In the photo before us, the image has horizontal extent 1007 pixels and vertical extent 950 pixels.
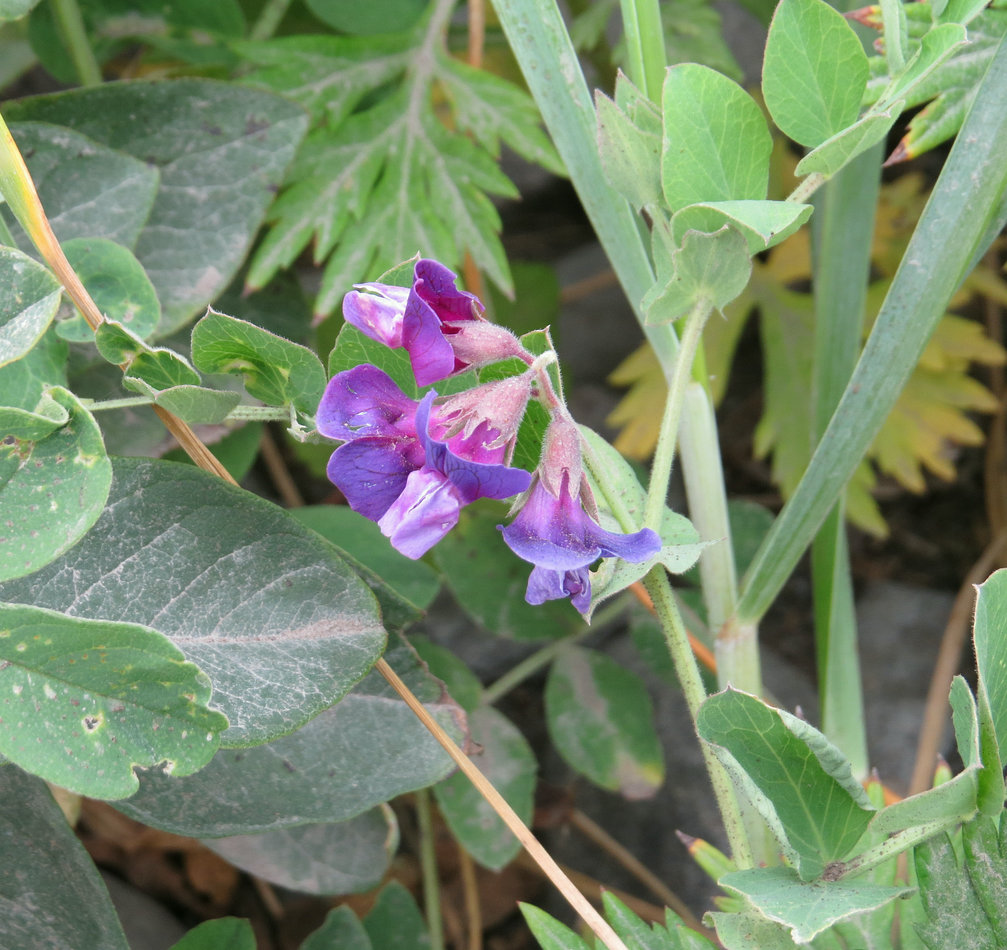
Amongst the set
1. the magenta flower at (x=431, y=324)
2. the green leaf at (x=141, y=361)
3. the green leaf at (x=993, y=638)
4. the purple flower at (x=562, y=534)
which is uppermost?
the magenta flower at (x=431, y=324)

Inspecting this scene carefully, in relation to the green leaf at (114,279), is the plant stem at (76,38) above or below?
above

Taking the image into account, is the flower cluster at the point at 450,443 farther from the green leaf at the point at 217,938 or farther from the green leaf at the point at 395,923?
the green leaf at the point at 395,923

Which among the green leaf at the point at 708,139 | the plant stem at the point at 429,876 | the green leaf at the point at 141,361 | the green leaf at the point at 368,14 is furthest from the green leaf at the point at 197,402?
the green leaf at the point at 368,14

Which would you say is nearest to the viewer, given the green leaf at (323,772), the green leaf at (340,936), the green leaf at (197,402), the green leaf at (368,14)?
the green leaf at (197,402)

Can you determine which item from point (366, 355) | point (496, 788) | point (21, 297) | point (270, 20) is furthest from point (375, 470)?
point (270, 20)

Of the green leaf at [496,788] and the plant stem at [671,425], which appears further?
Result: the green leaf at [496,788]

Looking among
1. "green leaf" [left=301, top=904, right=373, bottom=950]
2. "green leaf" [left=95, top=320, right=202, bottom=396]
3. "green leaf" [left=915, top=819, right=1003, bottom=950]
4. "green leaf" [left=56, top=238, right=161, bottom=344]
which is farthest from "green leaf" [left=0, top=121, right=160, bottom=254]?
"green leaf" [left=915, top=819, right=1003, bottom=950]

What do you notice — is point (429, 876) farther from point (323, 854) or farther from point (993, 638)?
point (993, 638)
